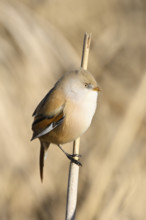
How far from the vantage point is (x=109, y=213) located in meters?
1.62

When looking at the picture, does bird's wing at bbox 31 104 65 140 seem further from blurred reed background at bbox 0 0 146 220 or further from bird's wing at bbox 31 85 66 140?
blurred reed background at bbox 0 0 146 220

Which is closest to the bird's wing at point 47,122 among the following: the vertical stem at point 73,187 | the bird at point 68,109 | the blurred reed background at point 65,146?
the bird at point 68,109

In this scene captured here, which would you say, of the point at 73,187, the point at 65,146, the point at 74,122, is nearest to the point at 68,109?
the point at 74,122

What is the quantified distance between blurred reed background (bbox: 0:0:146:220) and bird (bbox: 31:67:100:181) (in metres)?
0.44

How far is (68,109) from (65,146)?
2.20ft

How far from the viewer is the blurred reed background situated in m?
1.65

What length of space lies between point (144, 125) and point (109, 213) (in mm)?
385

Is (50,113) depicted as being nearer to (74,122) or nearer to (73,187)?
(74,122)

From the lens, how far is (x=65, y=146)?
1.85m

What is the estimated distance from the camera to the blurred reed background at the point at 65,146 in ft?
5.43

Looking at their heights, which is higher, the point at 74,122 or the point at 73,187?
the point at 74,122

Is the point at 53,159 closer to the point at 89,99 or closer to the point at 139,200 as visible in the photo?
the point at 139,200

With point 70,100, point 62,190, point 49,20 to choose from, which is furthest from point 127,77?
point 70,100

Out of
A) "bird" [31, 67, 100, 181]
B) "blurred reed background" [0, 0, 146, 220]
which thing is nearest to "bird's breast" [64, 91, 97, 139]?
"bird" [31, 67, 100, 181]
